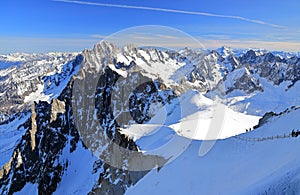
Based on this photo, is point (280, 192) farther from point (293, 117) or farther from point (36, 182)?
point (36, 182)

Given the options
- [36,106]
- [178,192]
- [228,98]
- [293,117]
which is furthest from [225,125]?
[228,98]

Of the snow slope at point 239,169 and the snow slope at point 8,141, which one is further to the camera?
the snow slope at point 8,141

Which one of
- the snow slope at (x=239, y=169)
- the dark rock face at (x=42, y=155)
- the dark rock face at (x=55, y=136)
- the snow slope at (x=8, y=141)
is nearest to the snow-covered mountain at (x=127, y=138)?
the dark rock face at (x=42, y=155)

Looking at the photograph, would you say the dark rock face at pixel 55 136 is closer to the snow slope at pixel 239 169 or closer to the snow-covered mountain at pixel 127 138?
the snow-covered mountain at pixel 127 138

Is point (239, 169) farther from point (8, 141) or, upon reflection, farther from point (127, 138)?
point (8, 141)

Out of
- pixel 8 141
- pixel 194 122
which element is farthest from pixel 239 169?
pixel 8 141

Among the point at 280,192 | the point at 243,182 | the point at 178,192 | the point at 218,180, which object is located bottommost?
the point at 178,192
